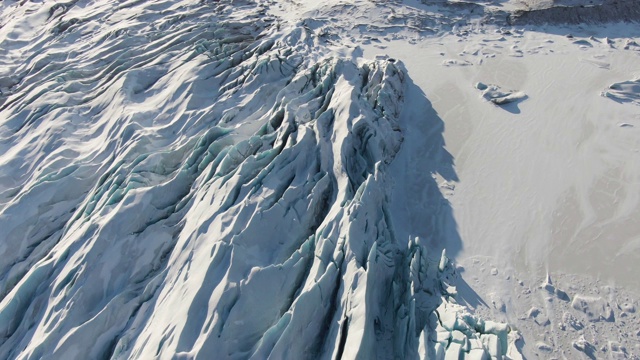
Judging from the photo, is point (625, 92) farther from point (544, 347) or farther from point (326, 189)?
point (326, 189)

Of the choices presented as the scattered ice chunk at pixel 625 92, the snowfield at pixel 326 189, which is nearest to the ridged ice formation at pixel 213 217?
the snowfield at pixel 326 189

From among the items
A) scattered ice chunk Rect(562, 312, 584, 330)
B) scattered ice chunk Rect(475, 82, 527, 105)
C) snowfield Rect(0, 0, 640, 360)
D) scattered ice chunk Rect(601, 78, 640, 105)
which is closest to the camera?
snowfield Rect(0, 0, 640, 360)

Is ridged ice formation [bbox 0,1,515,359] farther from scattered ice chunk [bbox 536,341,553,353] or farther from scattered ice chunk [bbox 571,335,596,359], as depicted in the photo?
scattered ice chunk [bbox 571,335,596,359]

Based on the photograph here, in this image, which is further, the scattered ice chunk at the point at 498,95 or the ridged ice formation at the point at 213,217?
the scattered ice chunk at the point at 498,95

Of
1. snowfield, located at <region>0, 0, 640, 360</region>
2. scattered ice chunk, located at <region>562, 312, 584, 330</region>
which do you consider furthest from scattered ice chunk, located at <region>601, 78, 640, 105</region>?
scattered ice chunk, located at <region>562, 312, 584, 330</region>

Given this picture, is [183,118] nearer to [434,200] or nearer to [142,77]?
[142,77]

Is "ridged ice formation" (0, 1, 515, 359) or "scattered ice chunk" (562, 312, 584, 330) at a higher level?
"ridged ice formation" (0, 1, 515, 359)

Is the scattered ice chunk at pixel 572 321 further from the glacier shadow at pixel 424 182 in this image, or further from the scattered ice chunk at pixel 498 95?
the scattered ice chunk at pixel 498 95
